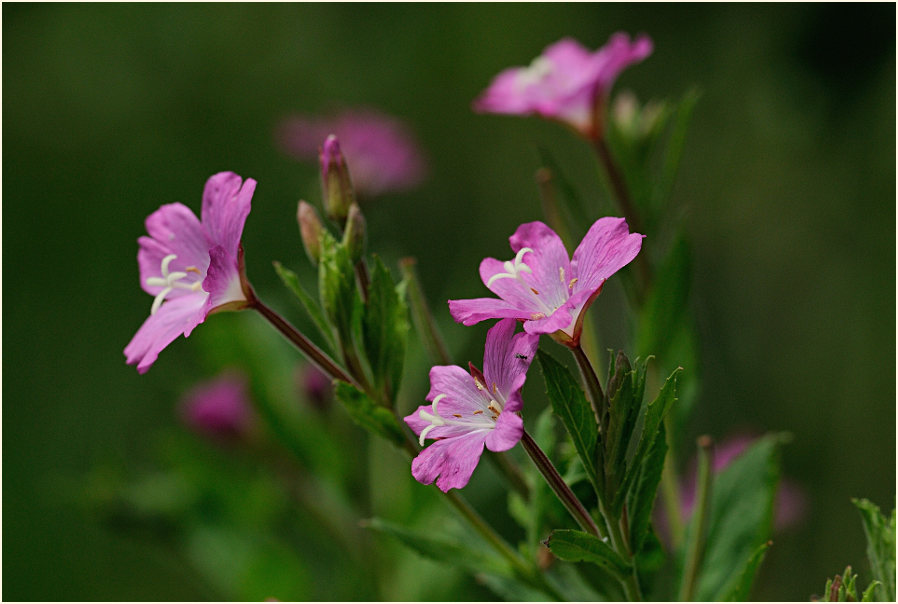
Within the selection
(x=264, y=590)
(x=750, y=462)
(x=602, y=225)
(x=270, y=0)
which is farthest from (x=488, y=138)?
(x=602, y=225)

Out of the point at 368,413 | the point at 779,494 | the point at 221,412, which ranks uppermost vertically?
the point at 368,413

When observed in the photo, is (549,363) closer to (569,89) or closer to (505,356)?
(505,356)

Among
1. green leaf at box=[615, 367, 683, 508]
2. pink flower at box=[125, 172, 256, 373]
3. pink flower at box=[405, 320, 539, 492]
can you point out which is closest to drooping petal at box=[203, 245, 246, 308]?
pink flower at box=[125, 172, 256, 373]

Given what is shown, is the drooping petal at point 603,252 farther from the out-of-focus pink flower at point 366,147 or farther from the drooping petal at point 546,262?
the out-of-focus pink flower at point 366,147

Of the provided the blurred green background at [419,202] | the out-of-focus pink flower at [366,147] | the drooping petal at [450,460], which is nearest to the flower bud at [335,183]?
the drooping petal at [450,460]

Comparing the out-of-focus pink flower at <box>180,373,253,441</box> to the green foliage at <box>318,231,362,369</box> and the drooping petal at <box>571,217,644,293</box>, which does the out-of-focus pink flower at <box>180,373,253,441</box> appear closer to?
the green foliage at <box>318,231,362,369</box>

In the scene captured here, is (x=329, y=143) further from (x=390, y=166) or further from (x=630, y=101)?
(x=390, y=166)

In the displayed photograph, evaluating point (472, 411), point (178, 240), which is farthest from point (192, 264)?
point (472, 411)
